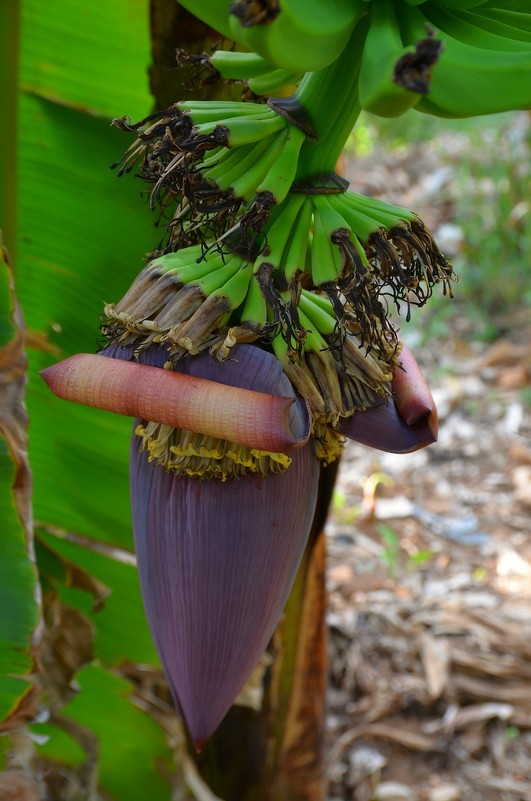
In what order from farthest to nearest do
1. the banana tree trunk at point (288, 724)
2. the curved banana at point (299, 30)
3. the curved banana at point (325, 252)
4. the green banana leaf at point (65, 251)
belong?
1. the banana tree trunk at point (288, 724)
2. the green banana leaf at point (65, 251)
3. the curved banana at point (325, 252)
4. the curved banana at point (299, 30)

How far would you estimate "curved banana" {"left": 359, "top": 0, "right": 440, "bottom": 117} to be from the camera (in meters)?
0.31

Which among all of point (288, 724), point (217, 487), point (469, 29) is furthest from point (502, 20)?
point (288, 724)

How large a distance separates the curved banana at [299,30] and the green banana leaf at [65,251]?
0.37 metres

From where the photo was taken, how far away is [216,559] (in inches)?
16.4

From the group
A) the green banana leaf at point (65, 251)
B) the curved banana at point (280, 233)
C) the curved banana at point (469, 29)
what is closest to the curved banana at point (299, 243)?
the curved banana at point (280, 233)

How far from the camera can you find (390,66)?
1.03 ft

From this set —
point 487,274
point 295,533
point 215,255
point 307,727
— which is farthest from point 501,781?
point 487,274

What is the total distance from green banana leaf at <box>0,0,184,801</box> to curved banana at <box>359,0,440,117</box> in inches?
14.8

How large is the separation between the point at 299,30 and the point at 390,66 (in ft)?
0.14

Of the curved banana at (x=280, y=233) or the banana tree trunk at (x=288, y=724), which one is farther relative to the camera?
the banana tree trunk at (x=288, y=724)

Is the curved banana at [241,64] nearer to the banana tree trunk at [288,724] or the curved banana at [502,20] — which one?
the curved banana at [502,20]

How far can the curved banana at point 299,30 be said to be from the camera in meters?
0.30

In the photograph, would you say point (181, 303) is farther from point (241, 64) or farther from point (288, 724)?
point (288, 724)

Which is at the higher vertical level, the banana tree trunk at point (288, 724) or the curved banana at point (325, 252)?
the curved banana at point (325, 252)
